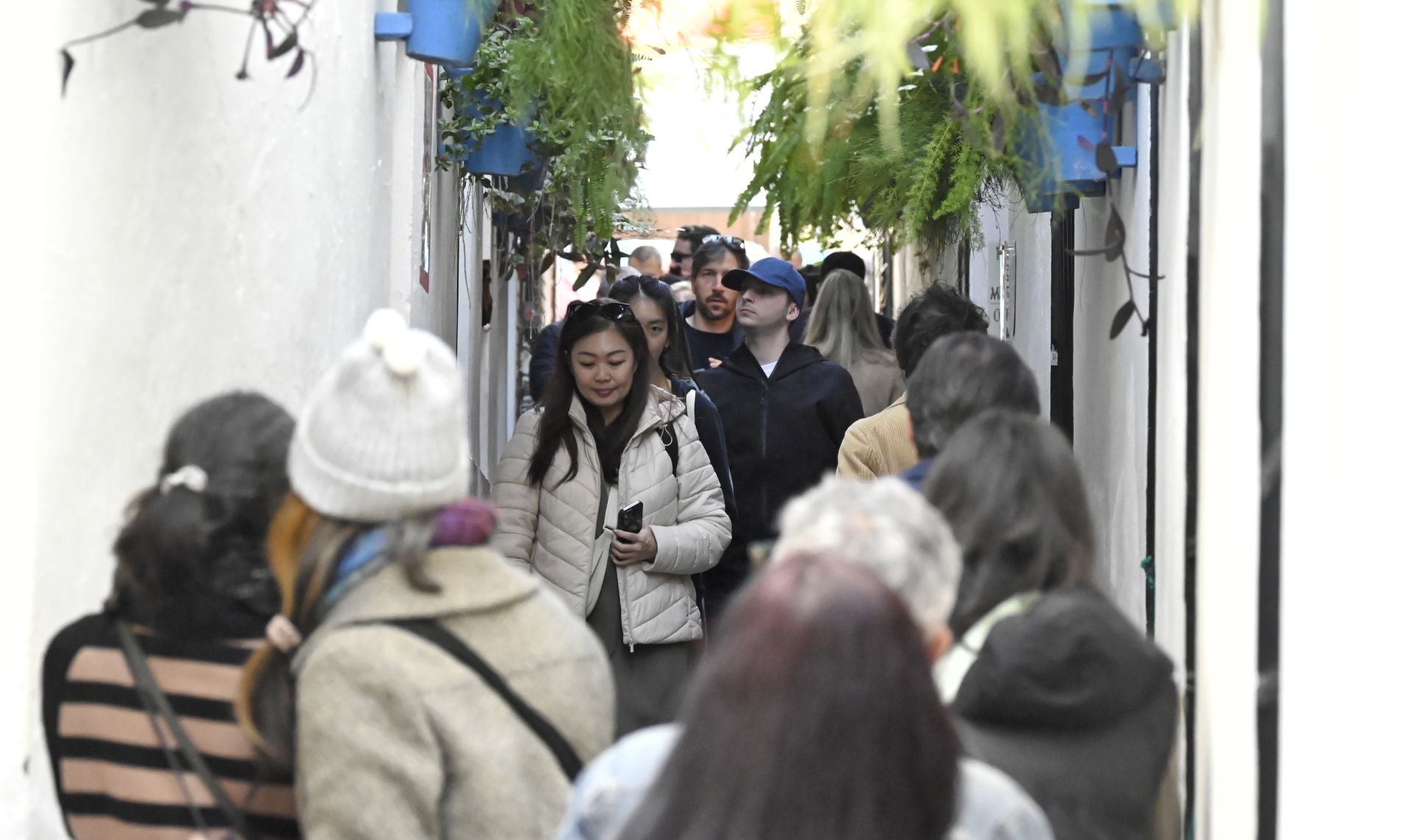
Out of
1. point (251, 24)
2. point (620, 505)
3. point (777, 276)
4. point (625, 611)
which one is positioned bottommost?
point (625, 611)

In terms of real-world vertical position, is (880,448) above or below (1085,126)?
below

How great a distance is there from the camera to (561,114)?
5719 millimetres

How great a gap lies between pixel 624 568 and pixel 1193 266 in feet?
6.89

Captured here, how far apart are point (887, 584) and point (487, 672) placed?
2.34 feet

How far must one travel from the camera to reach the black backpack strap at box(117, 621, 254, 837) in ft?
8.06

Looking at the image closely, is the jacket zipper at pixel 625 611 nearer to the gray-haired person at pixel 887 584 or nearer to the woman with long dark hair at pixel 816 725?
the gray-haired person at pixel 887 584

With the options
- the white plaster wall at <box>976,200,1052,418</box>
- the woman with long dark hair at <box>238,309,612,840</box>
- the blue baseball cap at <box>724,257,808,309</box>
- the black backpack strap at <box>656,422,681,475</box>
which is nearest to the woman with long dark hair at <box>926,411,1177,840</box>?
the woman with long dark hair at <box>238,309,612,840</box>

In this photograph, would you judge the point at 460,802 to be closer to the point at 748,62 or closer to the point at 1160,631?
the point at 1160,631

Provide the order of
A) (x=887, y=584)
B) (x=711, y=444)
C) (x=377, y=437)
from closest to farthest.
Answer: (x=887, y=584) < (x=377, y=437) < (x=711, y=444)

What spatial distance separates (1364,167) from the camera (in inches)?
98.5

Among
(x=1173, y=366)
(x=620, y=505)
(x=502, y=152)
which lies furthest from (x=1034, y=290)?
(x=1173, y=366)

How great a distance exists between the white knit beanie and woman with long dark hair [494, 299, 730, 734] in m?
2.46

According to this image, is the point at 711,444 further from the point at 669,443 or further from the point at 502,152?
the point at 502,152

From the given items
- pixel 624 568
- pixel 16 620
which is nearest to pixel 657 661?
pixel 624 568
